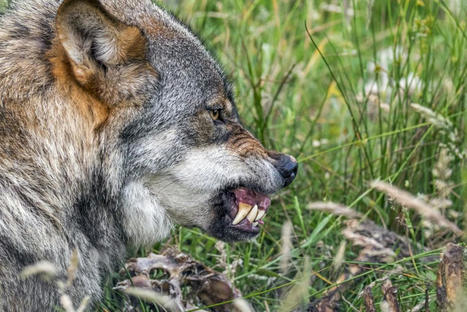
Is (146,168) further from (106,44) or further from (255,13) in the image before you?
(255,13)

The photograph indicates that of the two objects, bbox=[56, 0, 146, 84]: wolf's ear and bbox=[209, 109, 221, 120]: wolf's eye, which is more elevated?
bbox=[56, 0, 146, 84]: wolf's ear

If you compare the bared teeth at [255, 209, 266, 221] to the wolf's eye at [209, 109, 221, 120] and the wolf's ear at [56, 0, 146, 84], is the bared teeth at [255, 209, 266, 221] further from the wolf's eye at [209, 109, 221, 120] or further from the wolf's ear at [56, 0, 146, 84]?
the wolf's ear at [56, 0, 146, 84]

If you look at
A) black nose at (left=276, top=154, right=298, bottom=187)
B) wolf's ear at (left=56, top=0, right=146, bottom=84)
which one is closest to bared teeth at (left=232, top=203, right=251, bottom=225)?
black nose at (left=276, top=154, right=298, bottom=187)

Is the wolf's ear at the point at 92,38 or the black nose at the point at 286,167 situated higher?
the wolf's ear at the point at 92,38

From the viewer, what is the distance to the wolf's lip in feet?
12.9

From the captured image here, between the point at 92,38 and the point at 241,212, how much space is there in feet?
3.73

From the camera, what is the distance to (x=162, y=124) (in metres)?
3.62

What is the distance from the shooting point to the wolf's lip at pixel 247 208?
3.93m

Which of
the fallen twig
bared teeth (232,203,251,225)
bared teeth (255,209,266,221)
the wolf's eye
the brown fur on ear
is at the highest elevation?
the brown fur on ear

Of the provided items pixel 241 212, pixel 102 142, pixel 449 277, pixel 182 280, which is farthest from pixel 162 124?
pixel 449 277

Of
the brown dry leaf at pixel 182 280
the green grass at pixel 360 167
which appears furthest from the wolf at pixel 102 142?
the green grass at pixel 360 167

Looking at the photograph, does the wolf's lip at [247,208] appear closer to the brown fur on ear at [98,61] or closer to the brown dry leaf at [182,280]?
the brown dry leaf at [182,280]

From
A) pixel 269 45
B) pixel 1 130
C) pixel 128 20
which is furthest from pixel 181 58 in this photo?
pixel 269 45

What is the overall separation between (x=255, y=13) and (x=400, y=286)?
4.04 metres
